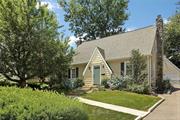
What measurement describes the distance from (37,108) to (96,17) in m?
49.0

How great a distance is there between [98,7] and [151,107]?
127ft

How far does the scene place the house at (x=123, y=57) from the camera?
2867 cm

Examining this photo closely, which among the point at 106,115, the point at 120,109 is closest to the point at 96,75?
the point at 120,109

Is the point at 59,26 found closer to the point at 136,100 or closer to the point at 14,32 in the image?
the point at 14,32

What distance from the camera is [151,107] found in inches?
727

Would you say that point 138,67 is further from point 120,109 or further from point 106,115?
point 106,115

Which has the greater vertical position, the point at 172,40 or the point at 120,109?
the point at 172,40

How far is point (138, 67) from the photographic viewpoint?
26.2 meters

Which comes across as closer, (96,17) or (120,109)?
(120,109)

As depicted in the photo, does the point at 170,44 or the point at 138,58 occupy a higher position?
the point at 170,44

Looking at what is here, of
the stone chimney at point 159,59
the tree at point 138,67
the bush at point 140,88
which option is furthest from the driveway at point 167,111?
the stone chimney at point 159,59

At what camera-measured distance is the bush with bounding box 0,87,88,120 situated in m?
6.94

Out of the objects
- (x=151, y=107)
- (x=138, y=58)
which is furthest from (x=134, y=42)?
(x=151, y=107)

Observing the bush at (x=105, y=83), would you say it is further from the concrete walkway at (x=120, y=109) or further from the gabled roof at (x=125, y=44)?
the concrete walkway at (x=120, y=109)
